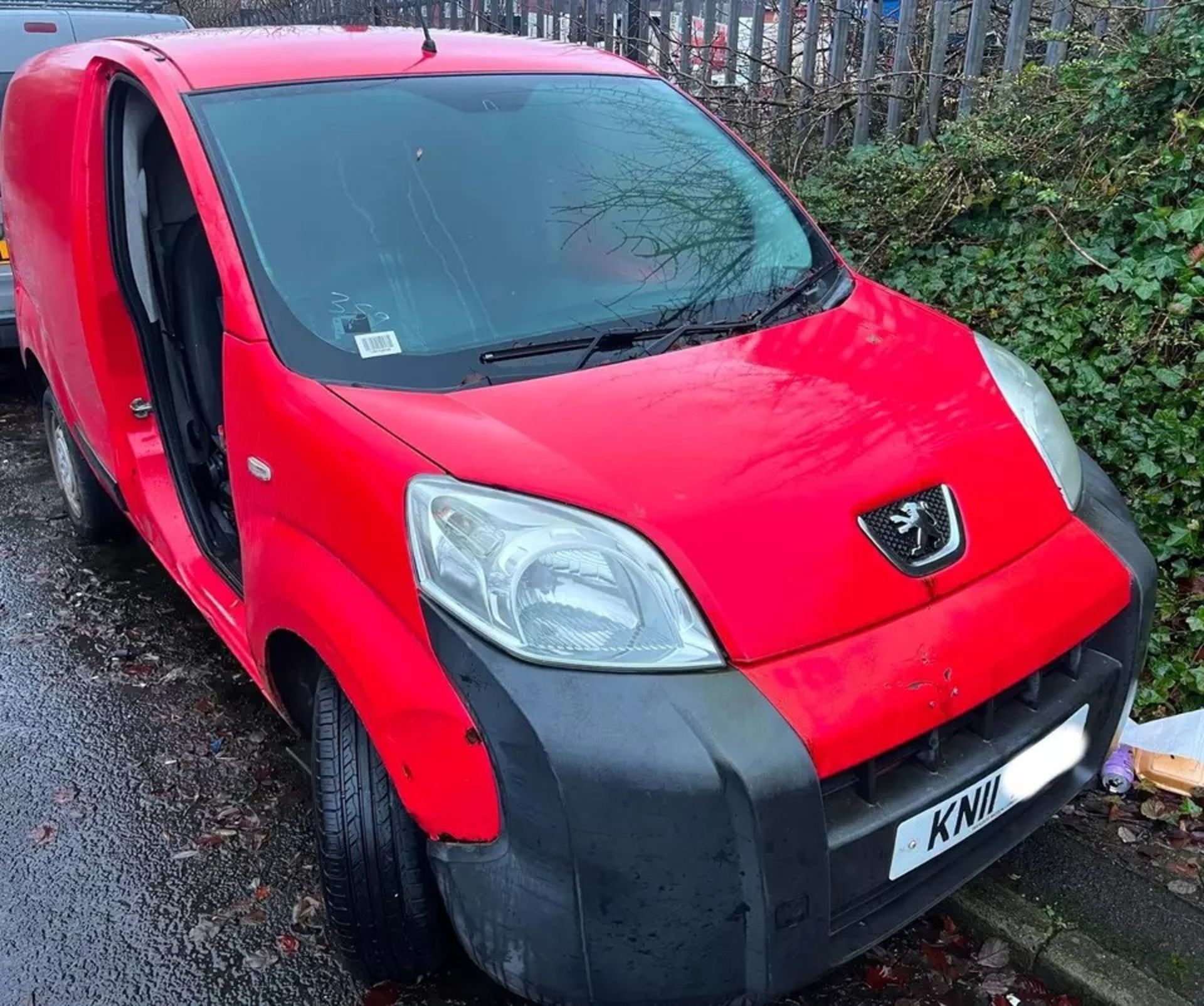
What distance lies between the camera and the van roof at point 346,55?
100 inches

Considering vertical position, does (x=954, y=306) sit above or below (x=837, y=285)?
below

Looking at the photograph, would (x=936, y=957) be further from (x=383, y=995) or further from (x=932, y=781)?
(x=383, y=995)

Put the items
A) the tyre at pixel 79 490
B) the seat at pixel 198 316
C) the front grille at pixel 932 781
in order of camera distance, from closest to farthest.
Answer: the front grille at pixel 932 781
the seat at pixel 198 316
the tyre at pixel 79 490

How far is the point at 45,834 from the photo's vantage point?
106 inches

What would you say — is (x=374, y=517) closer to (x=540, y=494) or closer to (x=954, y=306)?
(x=540, y=494)

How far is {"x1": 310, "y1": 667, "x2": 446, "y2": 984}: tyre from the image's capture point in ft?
6.36

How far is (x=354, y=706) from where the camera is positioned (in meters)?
1.88

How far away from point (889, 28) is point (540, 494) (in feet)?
14.6

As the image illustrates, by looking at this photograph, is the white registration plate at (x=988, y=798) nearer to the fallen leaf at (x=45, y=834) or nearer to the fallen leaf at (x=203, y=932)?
the fallen leaf at (x=203, y=932)

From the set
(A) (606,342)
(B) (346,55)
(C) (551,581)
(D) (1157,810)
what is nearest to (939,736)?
(C) (551,581)

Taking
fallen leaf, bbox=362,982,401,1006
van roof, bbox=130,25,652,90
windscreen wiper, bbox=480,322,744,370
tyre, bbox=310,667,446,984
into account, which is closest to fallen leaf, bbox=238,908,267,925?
fallen leaf, bbox=362,982,401,1006

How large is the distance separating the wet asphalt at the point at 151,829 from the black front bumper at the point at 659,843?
2.10ft

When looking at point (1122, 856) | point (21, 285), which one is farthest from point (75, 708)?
point (1122, 856)

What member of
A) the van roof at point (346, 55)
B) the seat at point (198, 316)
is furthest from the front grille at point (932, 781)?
the seat at point (198, 316)
